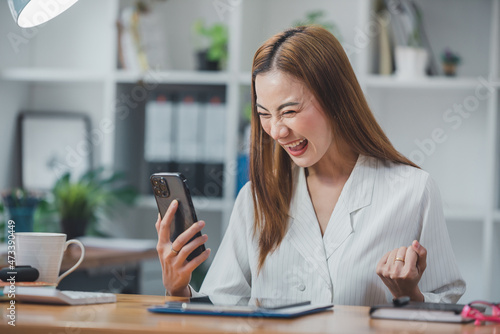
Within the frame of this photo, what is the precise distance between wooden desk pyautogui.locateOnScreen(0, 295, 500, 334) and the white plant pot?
1.93m

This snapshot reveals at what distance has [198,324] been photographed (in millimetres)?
992

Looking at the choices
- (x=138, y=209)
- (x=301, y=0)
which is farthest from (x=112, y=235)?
(x=301, y=0)

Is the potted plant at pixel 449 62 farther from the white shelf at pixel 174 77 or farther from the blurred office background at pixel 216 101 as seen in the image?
the white shelf at pixel 174 77

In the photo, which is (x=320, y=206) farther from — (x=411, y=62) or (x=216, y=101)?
(x=216, y=101)

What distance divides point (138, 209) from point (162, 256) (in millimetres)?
1954

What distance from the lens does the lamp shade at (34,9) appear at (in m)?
1.37

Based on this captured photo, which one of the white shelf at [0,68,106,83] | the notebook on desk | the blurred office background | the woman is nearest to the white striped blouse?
the woman

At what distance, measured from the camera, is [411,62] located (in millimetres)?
2846

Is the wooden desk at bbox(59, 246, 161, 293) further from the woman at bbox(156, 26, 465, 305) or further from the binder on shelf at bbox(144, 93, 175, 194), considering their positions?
the woman at bbox(156, 26, 465, 305)

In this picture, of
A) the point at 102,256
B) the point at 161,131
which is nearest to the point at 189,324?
the point at 102,256

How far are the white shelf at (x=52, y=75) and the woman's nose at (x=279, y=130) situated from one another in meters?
1.82

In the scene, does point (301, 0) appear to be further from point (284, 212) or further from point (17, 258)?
point (17, 258)

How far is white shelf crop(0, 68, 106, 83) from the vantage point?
3.17 m

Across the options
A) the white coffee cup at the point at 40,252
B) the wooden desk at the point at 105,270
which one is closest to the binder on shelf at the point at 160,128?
the wooden desk at the point at 105,270
